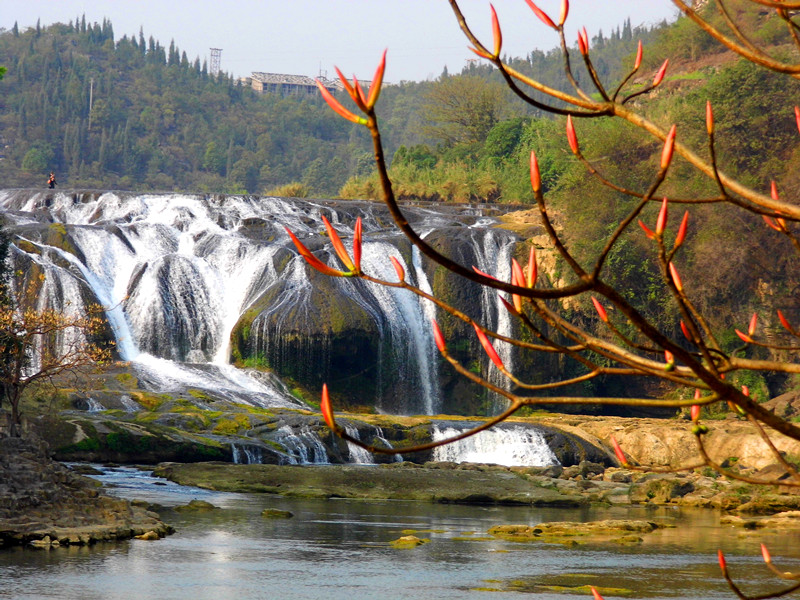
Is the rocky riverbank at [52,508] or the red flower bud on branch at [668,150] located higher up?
the red flower bud on branch at [668,150]

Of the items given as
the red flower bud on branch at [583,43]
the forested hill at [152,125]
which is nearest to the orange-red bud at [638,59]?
the red flower bud on branch at [583,43]

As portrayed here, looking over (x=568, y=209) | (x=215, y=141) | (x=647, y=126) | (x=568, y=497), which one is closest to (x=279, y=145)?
(x=215, y=141)

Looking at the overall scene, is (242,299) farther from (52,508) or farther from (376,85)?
(376,85)

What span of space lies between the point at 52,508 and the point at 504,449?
1265cm

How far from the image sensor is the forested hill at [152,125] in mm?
80688

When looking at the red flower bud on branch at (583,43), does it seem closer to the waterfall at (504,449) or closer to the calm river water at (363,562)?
the calm river water at (363,562)

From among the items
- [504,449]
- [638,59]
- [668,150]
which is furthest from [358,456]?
[668,150]

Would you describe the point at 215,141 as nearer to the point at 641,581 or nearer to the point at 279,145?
the point at 279,145

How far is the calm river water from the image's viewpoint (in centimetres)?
938

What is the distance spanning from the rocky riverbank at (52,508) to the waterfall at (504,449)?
10704mm

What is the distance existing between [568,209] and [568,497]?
17606mm

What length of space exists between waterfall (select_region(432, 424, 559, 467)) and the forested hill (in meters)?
48.1

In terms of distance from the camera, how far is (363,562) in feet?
36.3

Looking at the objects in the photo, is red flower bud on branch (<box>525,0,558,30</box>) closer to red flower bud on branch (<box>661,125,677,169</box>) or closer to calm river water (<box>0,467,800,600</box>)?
red flower bud on branch (<box>661,125,677,169</box>)
